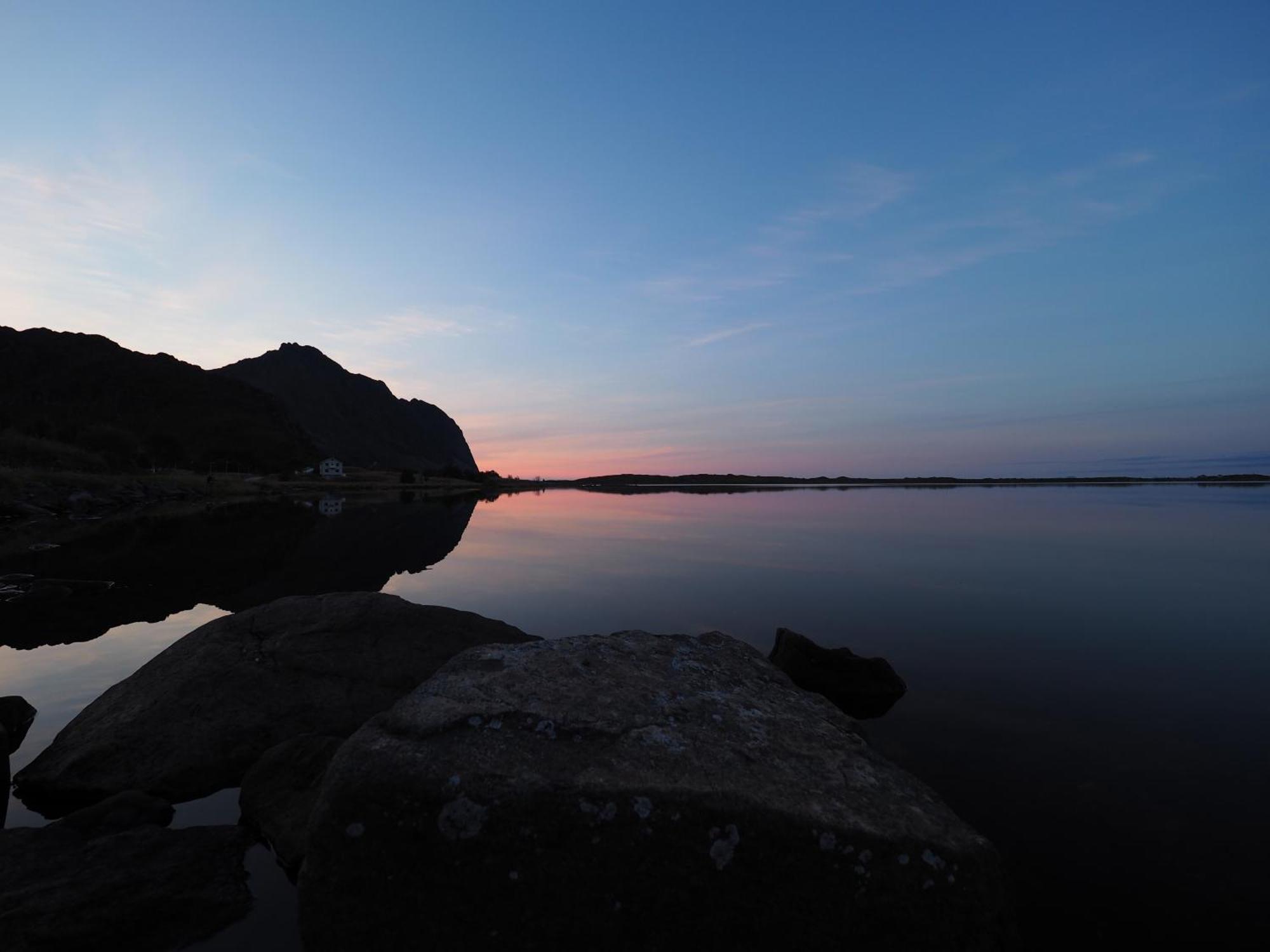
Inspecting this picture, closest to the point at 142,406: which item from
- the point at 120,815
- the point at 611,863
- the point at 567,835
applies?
the point at 120,815

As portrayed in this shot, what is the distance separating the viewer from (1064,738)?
8.33m

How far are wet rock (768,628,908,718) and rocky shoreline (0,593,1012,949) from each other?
13.2 ft

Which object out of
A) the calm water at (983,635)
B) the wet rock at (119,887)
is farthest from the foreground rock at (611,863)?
the wet rock at (119,887)

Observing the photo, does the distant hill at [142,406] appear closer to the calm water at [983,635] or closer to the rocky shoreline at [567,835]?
the calm water at [983,635]

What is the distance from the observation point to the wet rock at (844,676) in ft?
31.9

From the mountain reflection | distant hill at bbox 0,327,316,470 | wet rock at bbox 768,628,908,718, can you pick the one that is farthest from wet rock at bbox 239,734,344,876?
distant hill at bbox 0,327,316,470

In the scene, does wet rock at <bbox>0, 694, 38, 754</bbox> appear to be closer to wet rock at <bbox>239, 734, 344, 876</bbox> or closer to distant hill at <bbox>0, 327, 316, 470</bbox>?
wet rock at <bbox>239, 734, 344, 876</bbox>

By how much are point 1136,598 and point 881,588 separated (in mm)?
6503

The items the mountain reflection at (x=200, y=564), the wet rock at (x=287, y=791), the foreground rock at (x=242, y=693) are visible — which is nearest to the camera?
the wet rock at (x=287, y=791)

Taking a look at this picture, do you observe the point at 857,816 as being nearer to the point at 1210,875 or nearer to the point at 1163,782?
the point at 1210,875

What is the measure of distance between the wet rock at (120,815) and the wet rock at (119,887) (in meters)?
0.16

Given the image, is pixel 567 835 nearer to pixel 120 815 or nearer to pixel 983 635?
pixel 120 815

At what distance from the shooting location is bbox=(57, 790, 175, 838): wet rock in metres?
5.82

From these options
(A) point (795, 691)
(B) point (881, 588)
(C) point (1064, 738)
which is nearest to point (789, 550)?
(B) point (881, 588)
